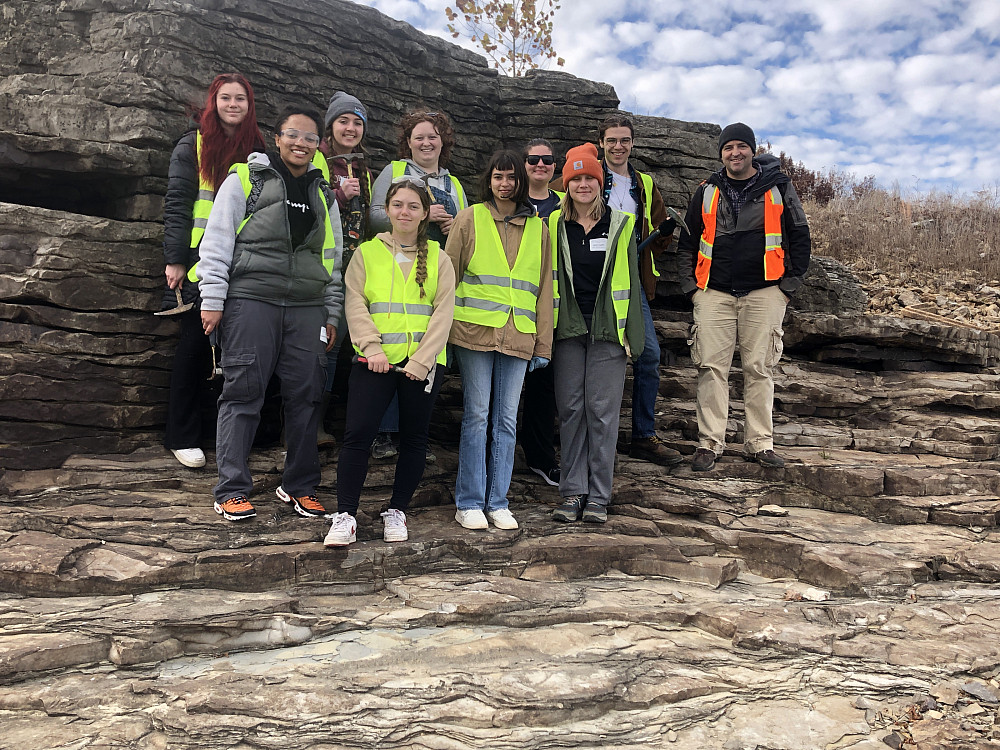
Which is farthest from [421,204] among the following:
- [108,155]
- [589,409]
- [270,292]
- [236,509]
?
[108,155]

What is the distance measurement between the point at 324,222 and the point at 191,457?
A: 211 centimetres

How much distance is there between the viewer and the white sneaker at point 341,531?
4.44 m

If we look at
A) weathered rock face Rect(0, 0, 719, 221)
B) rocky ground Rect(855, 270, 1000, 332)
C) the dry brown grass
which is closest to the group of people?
weathered rock face Rect(0, 0, 719, 221)

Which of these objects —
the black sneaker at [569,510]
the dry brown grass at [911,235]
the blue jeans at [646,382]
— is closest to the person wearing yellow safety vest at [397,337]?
the black sneaker at [569,510]

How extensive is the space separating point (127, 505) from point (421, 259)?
2.67 m

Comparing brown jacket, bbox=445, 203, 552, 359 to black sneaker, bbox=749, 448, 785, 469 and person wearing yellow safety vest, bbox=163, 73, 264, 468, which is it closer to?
person wearing yellow safety vest, bbox=163, 73, 264, 468

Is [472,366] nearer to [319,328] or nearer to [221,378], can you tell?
[319,328]

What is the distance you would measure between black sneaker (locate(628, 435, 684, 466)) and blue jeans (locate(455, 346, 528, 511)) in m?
1.77

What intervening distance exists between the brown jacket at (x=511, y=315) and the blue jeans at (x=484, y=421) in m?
0.10

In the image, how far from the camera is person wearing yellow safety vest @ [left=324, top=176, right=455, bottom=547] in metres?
4.51

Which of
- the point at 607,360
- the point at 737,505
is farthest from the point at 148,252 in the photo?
the point at 737,505

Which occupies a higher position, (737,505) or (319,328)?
(319,328)

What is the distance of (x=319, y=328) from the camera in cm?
493

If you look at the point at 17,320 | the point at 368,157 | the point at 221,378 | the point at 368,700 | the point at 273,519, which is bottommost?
the point at 368,700
